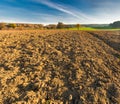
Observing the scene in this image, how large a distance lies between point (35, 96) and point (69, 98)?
5.11 ft

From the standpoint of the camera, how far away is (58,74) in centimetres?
841

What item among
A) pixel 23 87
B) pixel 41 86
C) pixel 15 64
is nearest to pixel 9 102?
pixel 23 87

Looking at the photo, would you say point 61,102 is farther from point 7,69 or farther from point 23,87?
point 7,69

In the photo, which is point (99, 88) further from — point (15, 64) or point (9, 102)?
point (15, 64)

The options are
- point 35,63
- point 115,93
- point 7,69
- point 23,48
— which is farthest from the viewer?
point 23,48

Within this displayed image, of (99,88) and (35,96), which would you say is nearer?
(35,96)

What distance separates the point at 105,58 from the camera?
10891 millimetres

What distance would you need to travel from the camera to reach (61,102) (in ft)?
21.4

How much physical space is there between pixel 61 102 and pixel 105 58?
5.76m

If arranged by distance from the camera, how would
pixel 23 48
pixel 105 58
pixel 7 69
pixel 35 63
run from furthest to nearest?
pixel 23 48, pixel 105 58, pixel 35 63, pixel 7 69

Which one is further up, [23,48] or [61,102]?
[23,48]

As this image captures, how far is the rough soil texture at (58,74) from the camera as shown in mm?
6777

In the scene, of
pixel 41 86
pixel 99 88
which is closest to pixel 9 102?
pixel 41 86

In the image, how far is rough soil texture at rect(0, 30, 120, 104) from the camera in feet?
22.2
